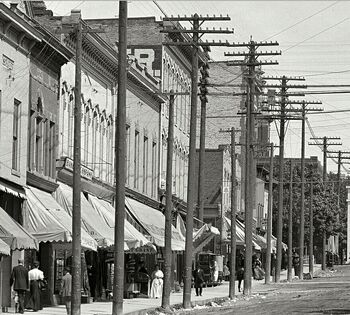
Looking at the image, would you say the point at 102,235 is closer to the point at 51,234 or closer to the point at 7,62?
the point at 51,234

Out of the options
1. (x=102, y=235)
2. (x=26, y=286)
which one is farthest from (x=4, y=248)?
(x=102, y=235)

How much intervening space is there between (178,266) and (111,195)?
64.8 ft

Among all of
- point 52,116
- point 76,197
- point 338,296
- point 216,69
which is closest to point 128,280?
point 338,296

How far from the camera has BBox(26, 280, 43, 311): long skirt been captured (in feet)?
127

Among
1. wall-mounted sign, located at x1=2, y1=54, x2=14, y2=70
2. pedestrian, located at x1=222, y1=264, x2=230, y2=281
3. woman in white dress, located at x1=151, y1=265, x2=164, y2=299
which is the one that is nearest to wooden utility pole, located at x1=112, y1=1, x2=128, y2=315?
wall-mounted sign, located at x1=2, y1=54, x2=14, y2=70

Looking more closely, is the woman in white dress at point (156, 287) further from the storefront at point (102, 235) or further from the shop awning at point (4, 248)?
the shop awning at point (4, 248)

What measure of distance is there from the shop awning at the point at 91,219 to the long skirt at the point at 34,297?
4.37m

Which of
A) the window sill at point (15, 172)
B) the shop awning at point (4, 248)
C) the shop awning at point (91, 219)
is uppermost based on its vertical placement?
the window sill at point (15, 172)

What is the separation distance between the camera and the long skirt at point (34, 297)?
38.8 metres

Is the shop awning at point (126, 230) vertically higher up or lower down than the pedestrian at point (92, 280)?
higher up

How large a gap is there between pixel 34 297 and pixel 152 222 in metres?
18.8

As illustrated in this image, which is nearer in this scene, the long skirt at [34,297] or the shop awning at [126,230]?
the long skirt at [34,297]

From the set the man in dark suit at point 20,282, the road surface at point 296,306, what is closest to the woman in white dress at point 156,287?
the road surface at point 296,306

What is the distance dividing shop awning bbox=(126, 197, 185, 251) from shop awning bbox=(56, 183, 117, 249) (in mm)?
6747
